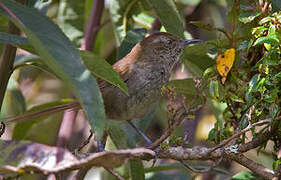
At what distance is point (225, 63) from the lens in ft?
8.25

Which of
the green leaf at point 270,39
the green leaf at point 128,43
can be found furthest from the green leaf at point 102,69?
the green leaf at point 128,43

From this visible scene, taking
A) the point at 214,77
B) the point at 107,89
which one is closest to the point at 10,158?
the point at 214,77

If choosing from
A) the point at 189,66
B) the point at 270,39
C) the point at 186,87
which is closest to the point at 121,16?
the point at 189,66

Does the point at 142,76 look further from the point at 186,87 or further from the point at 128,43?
the point at 186,87

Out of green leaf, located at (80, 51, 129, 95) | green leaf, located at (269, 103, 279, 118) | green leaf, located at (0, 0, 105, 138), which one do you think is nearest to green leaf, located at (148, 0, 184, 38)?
green leaf, located at (80, 51, 129, 95)

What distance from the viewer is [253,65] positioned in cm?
259

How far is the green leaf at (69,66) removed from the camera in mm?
1822

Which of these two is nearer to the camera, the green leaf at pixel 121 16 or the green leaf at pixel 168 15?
the green leaf at pixel 168 15

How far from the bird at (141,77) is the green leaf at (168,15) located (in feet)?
2.15

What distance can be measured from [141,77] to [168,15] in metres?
0.72

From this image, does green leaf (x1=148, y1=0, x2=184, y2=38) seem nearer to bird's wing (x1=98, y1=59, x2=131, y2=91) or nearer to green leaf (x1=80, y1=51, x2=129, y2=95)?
green leaf (x1=80, y1=51, x2=129, y2=95)

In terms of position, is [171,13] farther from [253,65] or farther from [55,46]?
[55,46]

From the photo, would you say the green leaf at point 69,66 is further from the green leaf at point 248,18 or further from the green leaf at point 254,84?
the green leaf at point 248,18

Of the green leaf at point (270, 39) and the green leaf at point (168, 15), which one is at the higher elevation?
the green leaf at point (168, 15)
